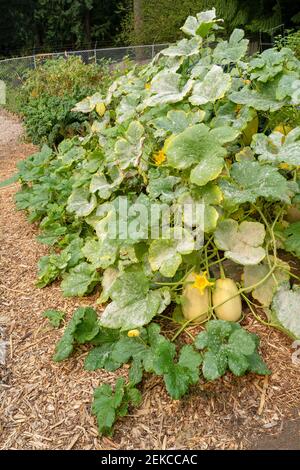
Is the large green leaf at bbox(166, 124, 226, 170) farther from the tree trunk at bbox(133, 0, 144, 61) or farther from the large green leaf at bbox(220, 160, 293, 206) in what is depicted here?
the tree trunk at bbox(133, 0, 144, 61)

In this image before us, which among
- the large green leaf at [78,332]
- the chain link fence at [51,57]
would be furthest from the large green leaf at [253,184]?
the chain link fence at [51,57]

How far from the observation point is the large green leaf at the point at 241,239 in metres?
1.89

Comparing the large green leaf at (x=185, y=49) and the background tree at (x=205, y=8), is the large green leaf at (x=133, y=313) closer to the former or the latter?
the large green leaf at (x=185, y=49)

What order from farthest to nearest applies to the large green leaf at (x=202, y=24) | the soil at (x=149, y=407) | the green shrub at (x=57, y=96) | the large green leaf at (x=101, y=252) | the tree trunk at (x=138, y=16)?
1. the tree trunk at (x=138, y=16)
2. the green shrub at (x=57, y=96)
3. the large green leaf at (x=202, y=24)
4. the large green leaf at (x=101, y=252)
5. the soil at (x=149, y=407)

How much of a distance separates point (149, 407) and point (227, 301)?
0.51 metres

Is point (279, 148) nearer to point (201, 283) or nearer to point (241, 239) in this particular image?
point (241, 239)

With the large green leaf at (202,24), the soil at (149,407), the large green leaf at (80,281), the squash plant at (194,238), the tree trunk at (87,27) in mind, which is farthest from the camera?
the tree trunk at (87,27)

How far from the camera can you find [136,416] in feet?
5.55

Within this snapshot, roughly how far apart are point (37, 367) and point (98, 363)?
286mm

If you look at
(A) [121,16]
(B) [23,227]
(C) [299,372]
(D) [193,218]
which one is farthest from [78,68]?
(A) [121,16]

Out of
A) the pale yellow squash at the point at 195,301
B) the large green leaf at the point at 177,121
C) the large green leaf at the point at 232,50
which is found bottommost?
the pale yellow squash at the point at 195,301

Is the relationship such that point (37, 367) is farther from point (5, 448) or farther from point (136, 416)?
point (136, 416)

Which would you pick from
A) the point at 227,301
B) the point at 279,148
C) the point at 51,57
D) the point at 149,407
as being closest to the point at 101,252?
the point at 227,301

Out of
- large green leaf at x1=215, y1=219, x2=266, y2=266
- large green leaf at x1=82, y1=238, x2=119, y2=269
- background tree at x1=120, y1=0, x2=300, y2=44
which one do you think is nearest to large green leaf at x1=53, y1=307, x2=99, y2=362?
large green leaf at x1=82, y1=238, x2=119, y2=269
